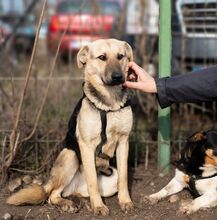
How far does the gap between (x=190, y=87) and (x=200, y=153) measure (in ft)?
2.18

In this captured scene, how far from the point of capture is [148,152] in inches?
213

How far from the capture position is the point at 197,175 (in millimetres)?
4336

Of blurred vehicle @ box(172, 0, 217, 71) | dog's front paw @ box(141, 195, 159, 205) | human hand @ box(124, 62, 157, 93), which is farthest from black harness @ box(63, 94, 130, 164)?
blurred vehicle @ box(172, 0, 217, 71)

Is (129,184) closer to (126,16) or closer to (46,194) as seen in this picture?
(46,194)

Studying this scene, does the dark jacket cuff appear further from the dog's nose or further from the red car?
the red car

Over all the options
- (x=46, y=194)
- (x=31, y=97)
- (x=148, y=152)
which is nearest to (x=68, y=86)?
(x=31, y=97)

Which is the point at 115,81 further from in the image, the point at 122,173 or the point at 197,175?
the point at 197,175

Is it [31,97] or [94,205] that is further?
[31,97]

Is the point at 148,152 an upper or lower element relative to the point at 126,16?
lower

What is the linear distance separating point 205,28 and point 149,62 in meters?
0.92

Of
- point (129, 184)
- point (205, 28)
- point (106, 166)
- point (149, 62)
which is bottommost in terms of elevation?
point (129, 184)

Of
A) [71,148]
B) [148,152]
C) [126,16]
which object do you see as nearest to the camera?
[71,148]

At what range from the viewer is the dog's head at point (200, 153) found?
424cm

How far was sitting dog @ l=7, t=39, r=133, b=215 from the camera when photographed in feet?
13.5
